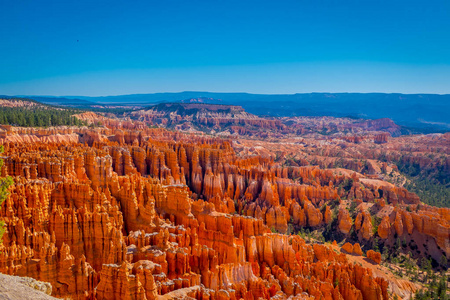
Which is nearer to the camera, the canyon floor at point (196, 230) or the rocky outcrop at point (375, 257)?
the canyon floor at point (196, 230)

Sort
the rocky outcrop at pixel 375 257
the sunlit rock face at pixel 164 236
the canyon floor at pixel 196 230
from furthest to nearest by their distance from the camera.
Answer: the rocky outcrop at pixel 375 257 → the canyon floor at pixel 196 230 → the sunlit rock face at pixel 164 236

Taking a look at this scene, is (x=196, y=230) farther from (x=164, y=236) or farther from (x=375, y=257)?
(x=375, y=257)

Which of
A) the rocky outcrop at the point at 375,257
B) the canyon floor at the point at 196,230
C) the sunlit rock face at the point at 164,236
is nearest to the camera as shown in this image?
the sunlit rock face at the point at 164,236

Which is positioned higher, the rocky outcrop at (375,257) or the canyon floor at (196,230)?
the canyon floor at (196,230)

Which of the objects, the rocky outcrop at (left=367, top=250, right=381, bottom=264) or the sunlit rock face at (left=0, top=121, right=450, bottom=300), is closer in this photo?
the sunlit rock face at (left=0, top=121, right=450, bottom=300)

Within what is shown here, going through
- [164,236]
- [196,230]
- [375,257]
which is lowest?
[375,257]

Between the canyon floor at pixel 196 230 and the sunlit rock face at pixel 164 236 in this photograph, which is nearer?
the sunlit rock face at pixel 164 236

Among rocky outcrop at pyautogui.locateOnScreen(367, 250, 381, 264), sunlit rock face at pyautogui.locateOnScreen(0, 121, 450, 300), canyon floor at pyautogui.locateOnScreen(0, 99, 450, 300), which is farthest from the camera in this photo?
rocky outcrop at pyautogui.locateOnScreen(367, 250, 381, 264)

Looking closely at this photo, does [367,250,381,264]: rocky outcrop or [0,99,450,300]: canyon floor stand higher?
[0,99,450,300]: canyon floor

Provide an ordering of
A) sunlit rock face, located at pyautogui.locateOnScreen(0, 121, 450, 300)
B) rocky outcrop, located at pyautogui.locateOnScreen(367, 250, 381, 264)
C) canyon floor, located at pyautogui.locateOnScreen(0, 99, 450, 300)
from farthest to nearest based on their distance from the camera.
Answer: rocky outcrop, located at pyautogui.locateOnScreen(367, 250, 381, 264)
canyon floor, located at pyautogui.locateOnScreen(0, 99, 450, 300)
sunlit rock face, located at pyautogui.locateOnScreen(0, 121, 450, 300)

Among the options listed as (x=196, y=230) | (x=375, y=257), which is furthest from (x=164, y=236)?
(x=375, y=257)

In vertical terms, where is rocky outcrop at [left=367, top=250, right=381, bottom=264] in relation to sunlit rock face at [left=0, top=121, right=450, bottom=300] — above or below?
below

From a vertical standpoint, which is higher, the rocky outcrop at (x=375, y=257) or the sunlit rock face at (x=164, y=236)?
the sunlit rock face at (x=164, y=236)
